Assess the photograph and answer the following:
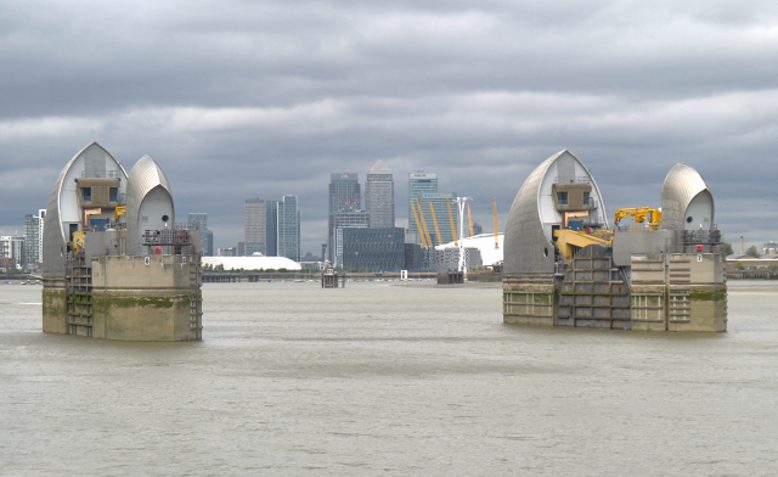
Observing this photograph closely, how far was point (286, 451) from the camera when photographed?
39250 millimetres

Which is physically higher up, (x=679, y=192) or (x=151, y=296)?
(x=679, y=192)

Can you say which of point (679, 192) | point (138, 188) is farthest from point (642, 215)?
point (138, 188)

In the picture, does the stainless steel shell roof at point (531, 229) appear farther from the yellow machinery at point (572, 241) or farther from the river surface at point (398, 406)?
the river surface at point (398, 406)

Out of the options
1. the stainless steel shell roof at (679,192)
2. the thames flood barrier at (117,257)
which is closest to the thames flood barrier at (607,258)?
the stainless steel shell roof at (679,192)

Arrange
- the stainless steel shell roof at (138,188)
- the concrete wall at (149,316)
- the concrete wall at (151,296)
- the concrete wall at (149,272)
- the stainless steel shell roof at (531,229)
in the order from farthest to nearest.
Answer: the stainless steel shell roof at (531,229)
the stainless steel shell roof at (138,188)
the concrete wall at (149,316)
the concrete wall at (151,296)
the concrete wall at (149,272)

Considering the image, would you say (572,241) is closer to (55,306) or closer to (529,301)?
(529,301)

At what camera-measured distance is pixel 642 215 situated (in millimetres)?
81938

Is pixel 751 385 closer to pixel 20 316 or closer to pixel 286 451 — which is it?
pixel 286 451

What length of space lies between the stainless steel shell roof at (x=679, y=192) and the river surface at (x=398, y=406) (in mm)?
7284

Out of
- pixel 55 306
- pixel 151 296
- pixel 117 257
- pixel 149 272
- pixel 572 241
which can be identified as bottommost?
pixel 55 306

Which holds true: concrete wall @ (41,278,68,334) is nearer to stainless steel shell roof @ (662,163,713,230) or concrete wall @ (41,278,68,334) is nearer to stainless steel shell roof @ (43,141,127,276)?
stainless steel shell roof @ (43,141,127,276)

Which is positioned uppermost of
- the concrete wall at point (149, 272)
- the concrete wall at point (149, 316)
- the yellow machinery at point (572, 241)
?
the yellow machinery at point (572, 241)

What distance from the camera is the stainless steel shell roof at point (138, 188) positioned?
71062mm

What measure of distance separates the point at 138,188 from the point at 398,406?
95.2 ft
